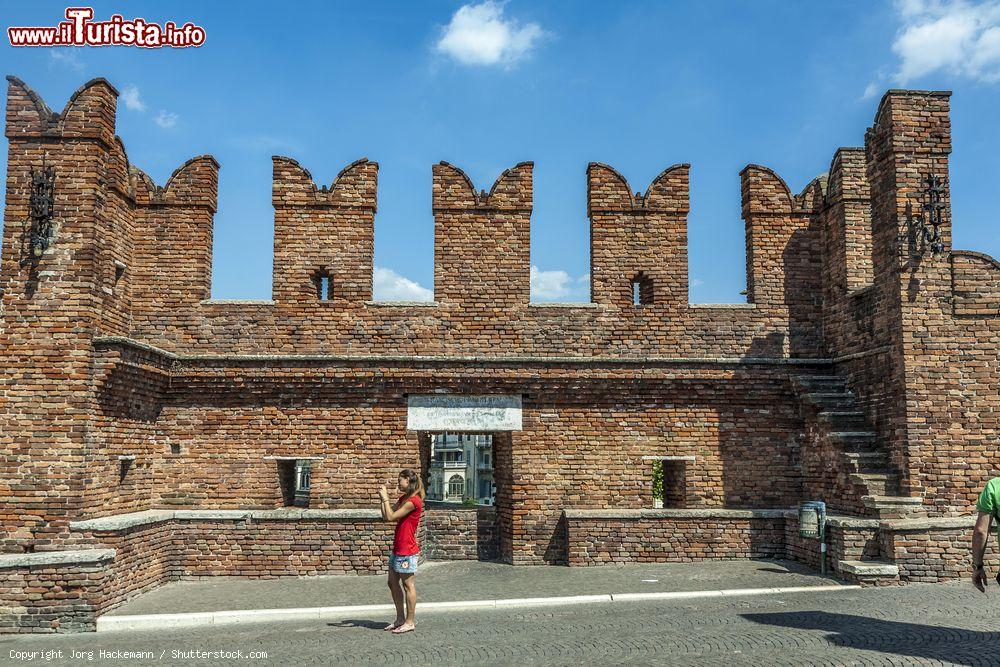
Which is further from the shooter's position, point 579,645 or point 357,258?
point 357,258

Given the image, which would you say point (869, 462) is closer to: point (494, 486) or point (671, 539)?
point (671, 539)

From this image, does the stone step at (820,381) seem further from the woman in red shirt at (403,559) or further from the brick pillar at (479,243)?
the woman in red shirt at (403,559)

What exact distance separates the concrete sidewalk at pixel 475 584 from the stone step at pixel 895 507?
1.16 metres

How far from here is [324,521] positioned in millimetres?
11461

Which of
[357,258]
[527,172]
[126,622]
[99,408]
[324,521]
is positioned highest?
[527,172]

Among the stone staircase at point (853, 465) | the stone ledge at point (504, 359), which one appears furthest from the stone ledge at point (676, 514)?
the stone ledge at point (504, 359)

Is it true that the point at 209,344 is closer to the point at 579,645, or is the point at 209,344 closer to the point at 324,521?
the point at 324,521

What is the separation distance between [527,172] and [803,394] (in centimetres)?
595

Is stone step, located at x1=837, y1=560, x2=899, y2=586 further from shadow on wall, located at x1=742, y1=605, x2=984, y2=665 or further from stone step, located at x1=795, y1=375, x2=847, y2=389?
stone step, located at x1=795, y1=375, x2=847, y2=389

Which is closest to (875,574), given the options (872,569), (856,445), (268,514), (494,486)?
(872,569)

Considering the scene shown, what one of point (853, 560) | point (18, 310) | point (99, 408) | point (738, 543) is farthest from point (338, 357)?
point (853, 560)

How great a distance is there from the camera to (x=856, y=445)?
37.0 ft

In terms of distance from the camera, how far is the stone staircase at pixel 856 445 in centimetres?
1032

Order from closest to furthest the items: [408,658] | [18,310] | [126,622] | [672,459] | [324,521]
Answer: [408,658], [126,622], [18,310], [324,521], [672,459]
